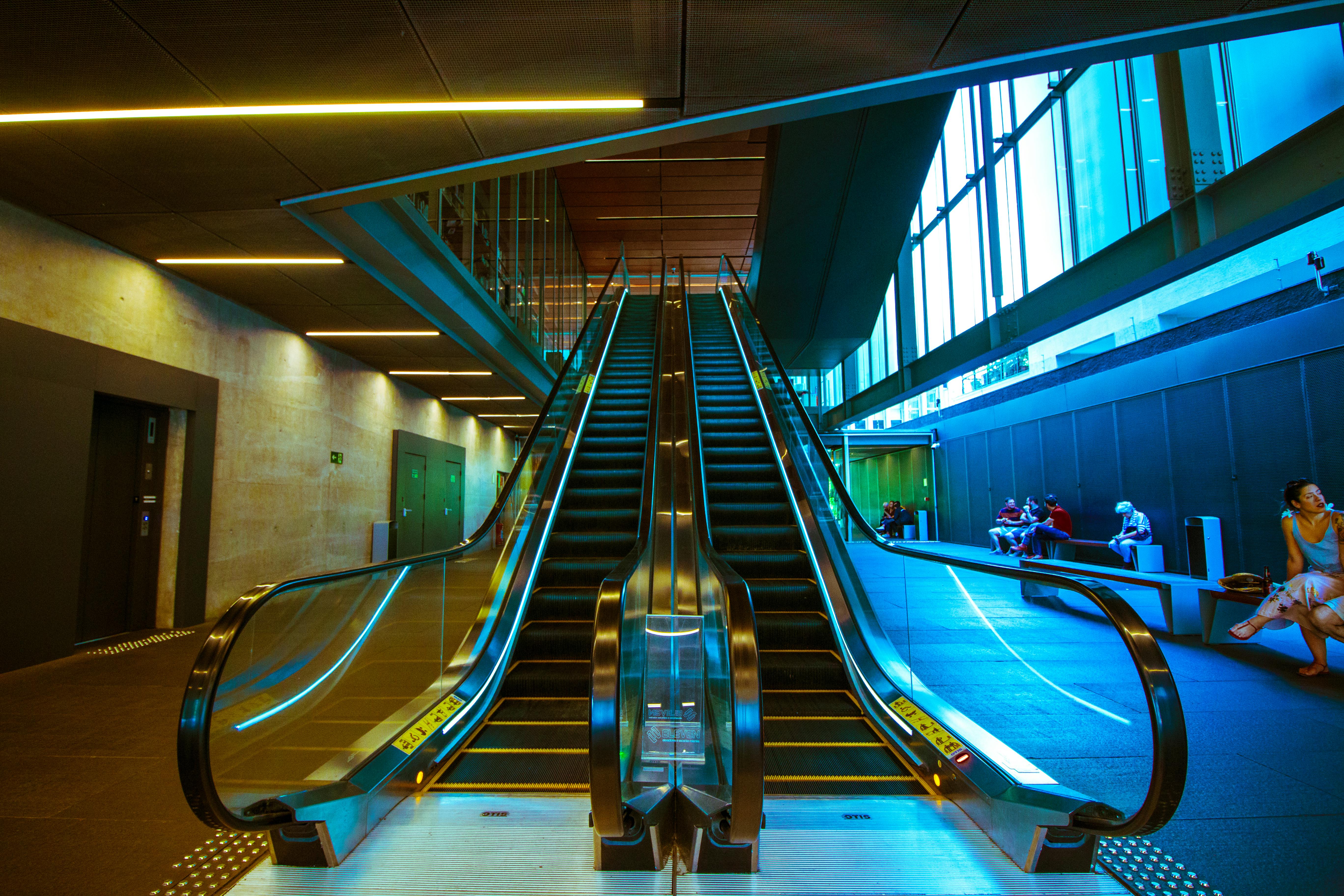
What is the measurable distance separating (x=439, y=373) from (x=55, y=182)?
6.45 meters

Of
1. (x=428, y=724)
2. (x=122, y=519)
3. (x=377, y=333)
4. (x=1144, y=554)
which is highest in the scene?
(x=377, y=333)

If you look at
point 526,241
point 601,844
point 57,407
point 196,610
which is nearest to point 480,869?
point 601,844

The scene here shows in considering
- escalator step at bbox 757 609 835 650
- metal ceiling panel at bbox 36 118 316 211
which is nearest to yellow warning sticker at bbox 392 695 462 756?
escalator step at bbox 757 609 835 650

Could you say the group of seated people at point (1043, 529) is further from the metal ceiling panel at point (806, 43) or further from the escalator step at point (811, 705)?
the metal ceiling panel at point (806, 43)

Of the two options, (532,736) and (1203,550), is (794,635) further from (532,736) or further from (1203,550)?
(1203,550)

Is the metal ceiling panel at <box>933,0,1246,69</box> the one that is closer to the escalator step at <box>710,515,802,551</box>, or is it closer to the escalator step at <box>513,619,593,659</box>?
the escalator step at <box>710,515,802,551</box>

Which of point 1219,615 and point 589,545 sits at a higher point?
point 589,545

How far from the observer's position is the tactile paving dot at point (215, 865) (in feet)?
7.32

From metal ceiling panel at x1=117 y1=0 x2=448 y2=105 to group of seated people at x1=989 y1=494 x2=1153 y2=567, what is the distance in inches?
419

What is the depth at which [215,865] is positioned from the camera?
2391 millimetres

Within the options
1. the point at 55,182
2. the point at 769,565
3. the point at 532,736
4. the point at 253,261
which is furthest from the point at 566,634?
the point at 55,182

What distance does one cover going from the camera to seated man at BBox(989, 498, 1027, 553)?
12.7 m

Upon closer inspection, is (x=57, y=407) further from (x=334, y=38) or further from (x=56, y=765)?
(x=334, y=38)

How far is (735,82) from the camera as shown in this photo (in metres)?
4.05
